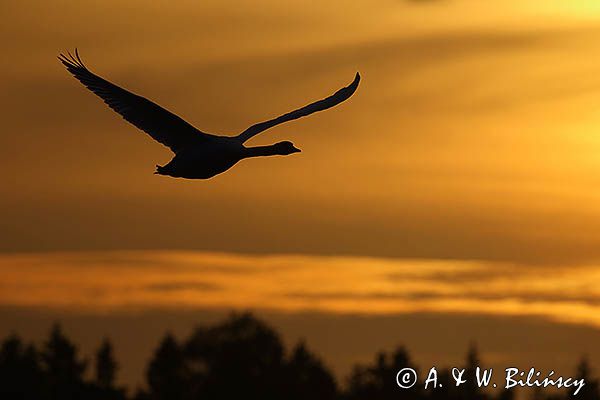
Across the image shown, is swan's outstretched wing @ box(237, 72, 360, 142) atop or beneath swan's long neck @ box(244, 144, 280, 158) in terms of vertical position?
atop

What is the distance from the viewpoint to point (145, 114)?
3931cm

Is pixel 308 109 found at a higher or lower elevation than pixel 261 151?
higher

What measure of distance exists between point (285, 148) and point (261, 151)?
21.0 inches

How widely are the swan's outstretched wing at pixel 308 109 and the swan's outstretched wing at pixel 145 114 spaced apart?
99cm

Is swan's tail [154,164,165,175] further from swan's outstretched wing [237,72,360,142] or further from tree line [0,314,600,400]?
tree line [0,314,600,400]

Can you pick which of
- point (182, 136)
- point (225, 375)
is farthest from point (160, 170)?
point (225, 375)

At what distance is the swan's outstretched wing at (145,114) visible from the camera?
128ft

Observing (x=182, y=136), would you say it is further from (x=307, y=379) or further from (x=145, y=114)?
(x=307, y=379)

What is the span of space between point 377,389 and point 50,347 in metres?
22.0

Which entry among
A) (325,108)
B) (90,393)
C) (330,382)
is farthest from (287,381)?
(325,108)

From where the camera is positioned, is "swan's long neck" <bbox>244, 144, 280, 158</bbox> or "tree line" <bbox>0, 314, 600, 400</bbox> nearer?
"swan's long neck" <bbox>244, 144, 280, 158</bbox>

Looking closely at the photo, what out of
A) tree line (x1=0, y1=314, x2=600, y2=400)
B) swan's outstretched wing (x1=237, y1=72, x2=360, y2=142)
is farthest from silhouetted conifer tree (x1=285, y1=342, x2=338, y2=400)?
swan's outstretched wing (x1=237, y1=72, x2=360, y2=142)

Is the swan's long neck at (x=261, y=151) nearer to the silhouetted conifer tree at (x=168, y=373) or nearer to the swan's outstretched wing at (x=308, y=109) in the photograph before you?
the swan's outstretched wing at (x=308, y=109)

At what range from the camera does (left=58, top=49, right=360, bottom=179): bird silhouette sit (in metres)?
38.7
